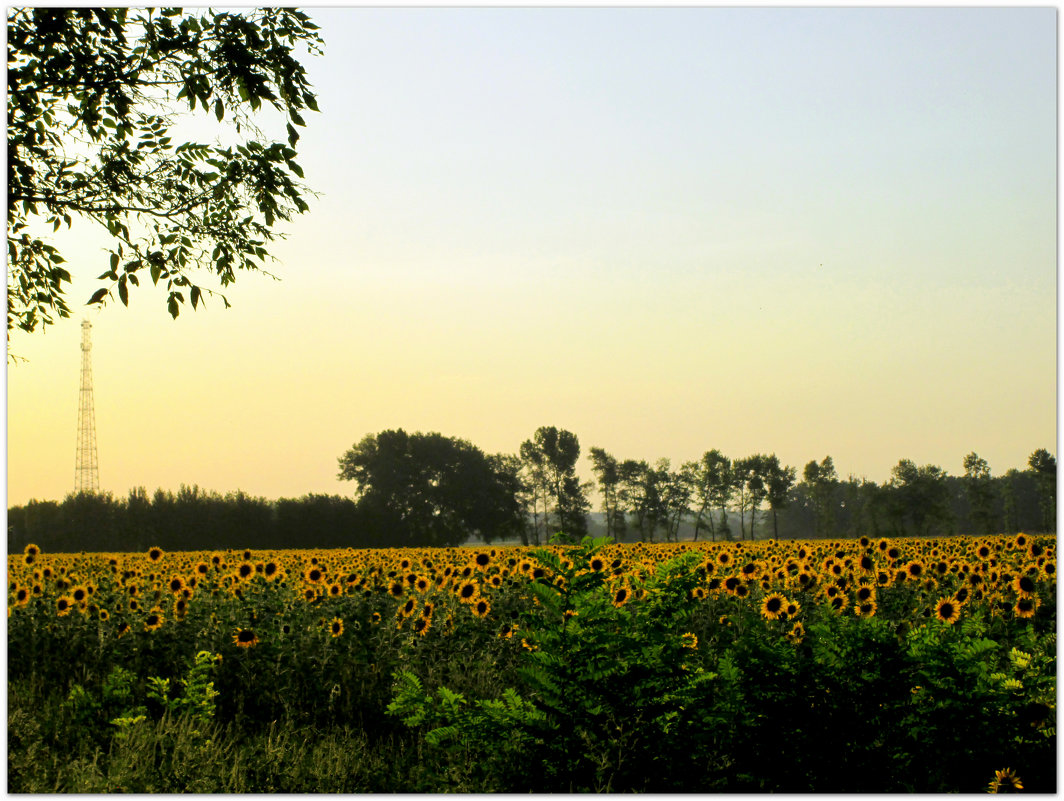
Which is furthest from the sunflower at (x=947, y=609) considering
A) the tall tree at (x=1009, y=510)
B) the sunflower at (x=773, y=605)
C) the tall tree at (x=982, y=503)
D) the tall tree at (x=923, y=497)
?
the tall tree at (x=923, y=497)

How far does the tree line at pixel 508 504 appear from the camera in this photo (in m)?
26.8

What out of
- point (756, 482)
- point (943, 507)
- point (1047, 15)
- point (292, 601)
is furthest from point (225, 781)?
point (756, 482)

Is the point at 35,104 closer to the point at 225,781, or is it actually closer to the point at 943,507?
the point at 225,781

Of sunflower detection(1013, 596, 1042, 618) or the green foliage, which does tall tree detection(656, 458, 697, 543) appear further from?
the green foliage

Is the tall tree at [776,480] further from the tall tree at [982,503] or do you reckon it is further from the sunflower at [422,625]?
the sunflower at [422,625]

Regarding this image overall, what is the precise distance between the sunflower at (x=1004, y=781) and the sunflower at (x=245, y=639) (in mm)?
5509

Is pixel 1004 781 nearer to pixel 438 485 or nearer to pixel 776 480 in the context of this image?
pixel 776 480

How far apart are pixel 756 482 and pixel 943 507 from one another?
15744 millimetres

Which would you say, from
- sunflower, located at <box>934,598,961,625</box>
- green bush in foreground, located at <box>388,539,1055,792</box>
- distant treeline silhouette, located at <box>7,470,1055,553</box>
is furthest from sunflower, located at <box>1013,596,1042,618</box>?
green bush in foreground, located at <box>388,539,1055,792</box>

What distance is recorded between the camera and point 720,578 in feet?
33.2

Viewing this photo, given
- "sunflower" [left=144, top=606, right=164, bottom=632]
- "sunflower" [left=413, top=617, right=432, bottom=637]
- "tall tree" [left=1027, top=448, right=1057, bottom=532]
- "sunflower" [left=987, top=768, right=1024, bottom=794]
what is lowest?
"sunflower" [left=987, top=768, right=1024, bottom=794]

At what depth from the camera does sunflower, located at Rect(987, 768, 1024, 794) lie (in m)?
4.22

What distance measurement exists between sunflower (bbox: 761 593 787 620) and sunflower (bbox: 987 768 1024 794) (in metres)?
4.51

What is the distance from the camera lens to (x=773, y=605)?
9016mm
